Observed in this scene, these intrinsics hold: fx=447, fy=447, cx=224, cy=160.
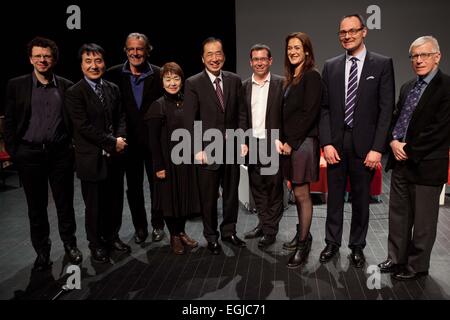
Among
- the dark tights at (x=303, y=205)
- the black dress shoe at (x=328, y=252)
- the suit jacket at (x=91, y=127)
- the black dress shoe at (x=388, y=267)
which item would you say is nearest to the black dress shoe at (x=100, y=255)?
the suit jacket at (x=91, y=127)

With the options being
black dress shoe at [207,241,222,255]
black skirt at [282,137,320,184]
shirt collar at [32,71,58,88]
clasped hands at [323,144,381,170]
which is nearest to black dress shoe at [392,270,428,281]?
A: clasped hands at [323,144,381,170]

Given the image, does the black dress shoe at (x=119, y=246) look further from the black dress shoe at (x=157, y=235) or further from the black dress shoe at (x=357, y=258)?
the black dress shoe at (x=357, y=258)

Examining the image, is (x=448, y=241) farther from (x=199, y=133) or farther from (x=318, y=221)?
(x=199, y=133)

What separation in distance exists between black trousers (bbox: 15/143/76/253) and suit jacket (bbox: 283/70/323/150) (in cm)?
152

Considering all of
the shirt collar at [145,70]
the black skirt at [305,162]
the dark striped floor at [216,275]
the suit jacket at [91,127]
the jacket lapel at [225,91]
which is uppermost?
the shirt collar at [145,70]

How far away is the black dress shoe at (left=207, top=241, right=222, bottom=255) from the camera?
3332 millimetres

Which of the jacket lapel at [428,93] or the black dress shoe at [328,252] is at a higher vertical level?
the jacket lapel at [428,93]

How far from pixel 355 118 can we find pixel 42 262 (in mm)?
2335

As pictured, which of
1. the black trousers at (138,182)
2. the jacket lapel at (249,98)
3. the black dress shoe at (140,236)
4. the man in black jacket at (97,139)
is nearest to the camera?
the man in black jacket at (97,139)

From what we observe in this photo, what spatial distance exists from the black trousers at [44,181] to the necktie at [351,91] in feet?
6.25

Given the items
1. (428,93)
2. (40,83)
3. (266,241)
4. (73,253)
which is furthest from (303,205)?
(40,83)

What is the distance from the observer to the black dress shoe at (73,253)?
3.18 m
